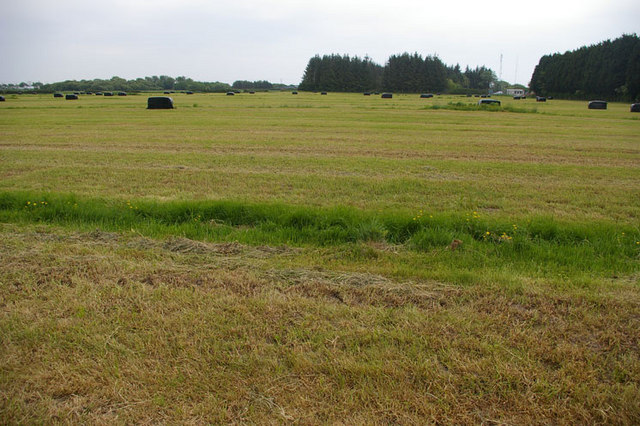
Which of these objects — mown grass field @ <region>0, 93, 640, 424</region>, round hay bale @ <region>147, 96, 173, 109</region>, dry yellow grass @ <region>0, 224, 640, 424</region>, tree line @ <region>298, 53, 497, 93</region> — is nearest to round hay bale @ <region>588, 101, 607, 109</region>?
round hay bale @ <region>147, 96, 173, 109</region>

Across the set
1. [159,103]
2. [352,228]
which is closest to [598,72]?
[159,103]

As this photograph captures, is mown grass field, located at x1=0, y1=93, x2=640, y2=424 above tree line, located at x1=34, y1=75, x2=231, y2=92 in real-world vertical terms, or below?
below

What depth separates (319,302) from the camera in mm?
3832

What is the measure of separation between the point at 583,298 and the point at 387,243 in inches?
91.6

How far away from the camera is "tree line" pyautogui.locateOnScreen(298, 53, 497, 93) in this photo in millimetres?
133125

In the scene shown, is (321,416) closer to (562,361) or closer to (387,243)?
(562,361)

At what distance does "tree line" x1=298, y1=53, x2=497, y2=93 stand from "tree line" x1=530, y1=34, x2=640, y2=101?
28.5 m

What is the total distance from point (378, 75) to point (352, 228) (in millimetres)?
154823

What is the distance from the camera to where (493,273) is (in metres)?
4.46

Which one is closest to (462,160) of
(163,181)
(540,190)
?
(540,190)

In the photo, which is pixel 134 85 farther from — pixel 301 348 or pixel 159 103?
pixel 301 348

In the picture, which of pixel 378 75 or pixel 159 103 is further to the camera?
pixel 378 75

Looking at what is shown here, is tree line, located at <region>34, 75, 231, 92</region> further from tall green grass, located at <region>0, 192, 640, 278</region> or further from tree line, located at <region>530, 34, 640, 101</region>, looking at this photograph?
tall green grass, located at <region>0, 192, 640, 278</region>

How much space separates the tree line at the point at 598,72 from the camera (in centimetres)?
7638
